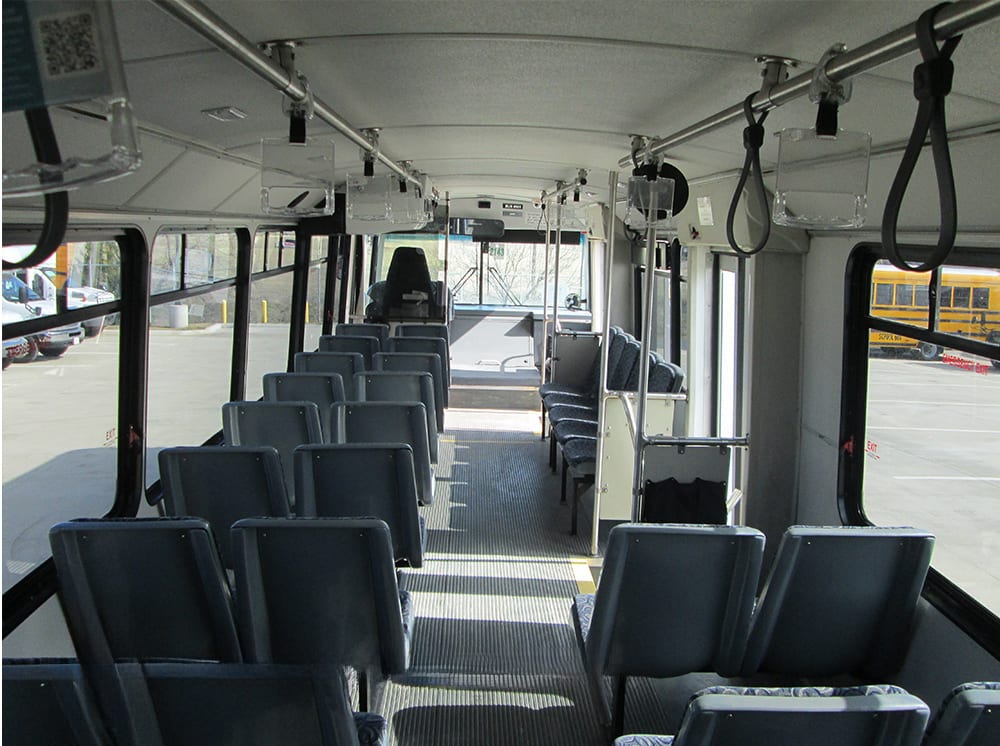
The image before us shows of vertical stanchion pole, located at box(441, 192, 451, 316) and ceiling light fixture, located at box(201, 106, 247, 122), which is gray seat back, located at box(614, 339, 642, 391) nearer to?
vertical stanchion pole, located at box(441, 192, 451, 316)

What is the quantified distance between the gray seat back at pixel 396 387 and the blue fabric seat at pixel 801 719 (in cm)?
415

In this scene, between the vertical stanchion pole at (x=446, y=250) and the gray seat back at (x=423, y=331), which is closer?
the gray seat back at (x=423, y=331)

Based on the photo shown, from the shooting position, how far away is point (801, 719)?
1.74 m

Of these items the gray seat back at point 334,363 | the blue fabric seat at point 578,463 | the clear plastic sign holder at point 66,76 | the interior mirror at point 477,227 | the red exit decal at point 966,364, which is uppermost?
the interior mirror at point 477,227

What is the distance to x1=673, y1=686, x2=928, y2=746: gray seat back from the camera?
1.73 metres

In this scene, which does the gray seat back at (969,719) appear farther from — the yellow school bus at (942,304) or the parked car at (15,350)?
the parked car at (15,350)

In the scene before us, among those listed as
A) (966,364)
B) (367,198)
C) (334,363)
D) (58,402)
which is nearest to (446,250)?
(334,363)

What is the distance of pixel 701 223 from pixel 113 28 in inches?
202

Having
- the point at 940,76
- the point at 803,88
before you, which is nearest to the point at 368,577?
the point at 803,88

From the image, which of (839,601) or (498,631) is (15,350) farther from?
(839,601)

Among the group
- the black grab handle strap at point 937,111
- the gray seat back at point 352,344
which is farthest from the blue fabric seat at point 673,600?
the gray seat back at point 352,344

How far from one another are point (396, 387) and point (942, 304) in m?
3.34

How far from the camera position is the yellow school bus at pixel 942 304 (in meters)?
3.16

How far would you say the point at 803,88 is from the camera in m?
2.45
